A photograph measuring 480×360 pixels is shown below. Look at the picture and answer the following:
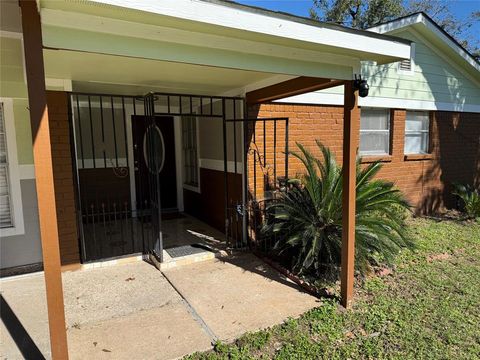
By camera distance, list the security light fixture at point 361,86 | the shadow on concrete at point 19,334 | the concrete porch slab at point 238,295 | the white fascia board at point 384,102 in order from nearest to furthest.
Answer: the shadow on concrete at point 19,334 → the concrete porch slab at point 238,295 → the security light fixture at point 361,86 → the white fascia board at point 384,102

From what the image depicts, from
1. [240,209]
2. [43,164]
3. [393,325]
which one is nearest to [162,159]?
[240,209]

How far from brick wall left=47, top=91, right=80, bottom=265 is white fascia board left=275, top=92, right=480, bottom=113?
3.11 metres

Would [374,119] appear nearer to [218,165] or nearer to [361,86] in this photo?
[218,165]

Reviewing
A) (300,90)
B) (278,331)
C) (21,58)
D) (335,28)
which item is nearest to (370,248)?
(278,331)

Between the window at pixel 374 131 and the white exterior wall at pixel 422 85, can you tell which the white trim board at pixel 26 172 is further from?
the window at pixel 374 131

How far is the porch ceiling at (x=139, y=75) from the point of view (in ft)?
10.6

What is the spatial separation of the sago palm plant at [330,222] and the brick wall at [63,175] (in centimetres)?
257

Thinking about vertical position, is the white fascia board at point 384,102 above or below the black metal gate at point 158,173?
above

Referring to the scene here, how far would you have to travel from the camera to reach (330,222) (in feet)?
13.4

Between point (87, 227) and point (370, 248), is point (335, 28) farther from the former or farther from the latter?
point (87, 227)

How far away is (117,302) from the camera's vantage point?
11.2 ft

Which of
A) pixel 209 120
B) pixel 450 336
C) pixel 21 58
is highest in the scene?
pixel 21 58

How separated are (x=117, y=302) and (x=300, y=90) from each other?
3.11 metres

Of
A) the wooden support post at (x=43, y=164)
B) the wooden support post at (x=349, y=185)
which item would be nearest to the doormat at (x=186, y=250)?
the wooden support post at (x=349, y=185)
